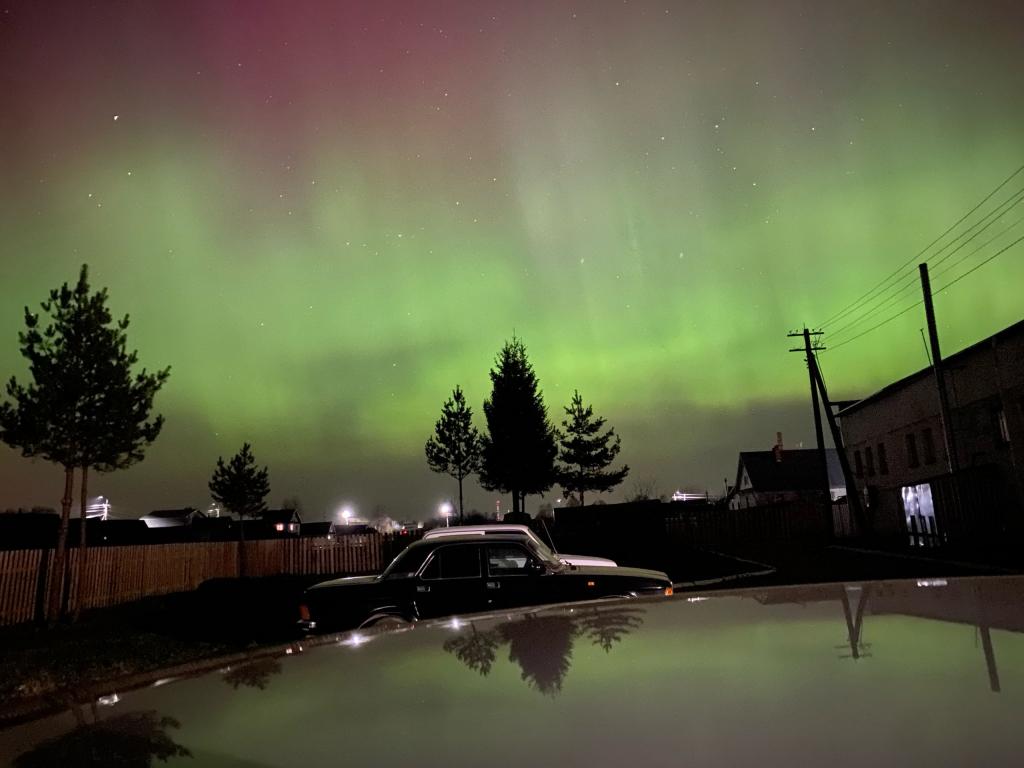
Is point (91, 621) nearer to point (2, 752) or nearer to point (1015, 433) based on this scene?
point (2, 752)

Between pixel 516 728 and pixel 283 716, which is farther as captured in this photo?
pixel 283 716

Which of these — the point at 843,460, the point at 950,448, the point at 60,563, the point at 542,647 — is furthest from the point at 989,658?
the point at 843,460

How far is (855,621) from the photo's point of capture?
112 inches

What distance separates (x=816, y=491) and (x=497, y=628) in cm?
7481

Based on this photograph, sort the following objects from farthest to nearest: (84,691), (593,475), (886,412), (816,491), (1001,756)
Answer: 1. (816,491)
2. (593,475)
3. (886,412)
4. (84,691)
5. (1001,756)

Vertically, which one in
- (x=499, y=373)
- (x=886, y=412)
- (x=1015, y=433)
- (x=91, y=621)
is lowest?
(x=91, y=621)

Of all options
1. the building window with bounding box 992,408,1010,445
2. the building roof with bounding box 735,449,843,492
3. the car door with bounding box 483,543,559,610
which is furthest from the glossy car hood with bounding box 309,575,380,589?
the building roof with bounding box 735,449,843,492

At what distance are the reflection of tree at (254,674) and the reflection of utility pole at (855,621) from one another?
6.07 ft

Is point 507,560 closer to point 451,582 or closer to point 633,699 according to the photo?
point 451,582

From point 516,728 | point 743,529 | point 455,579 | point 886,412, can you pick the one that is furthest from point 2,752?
point 743,529

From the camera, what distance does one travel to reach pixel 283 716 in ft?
7.16

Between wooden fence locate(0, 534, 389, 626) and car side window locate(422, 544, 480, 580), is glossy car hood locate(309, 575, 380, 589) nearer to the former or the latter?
car side window locate(422, 544, 480, 580)

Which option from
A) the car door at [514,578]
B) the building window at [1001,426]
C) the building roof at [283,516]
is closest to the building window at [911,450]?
the building window at [1001,426]

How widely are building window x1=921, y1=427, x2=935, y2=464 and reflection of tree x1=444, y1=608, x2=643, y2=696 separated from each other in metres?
34.3
